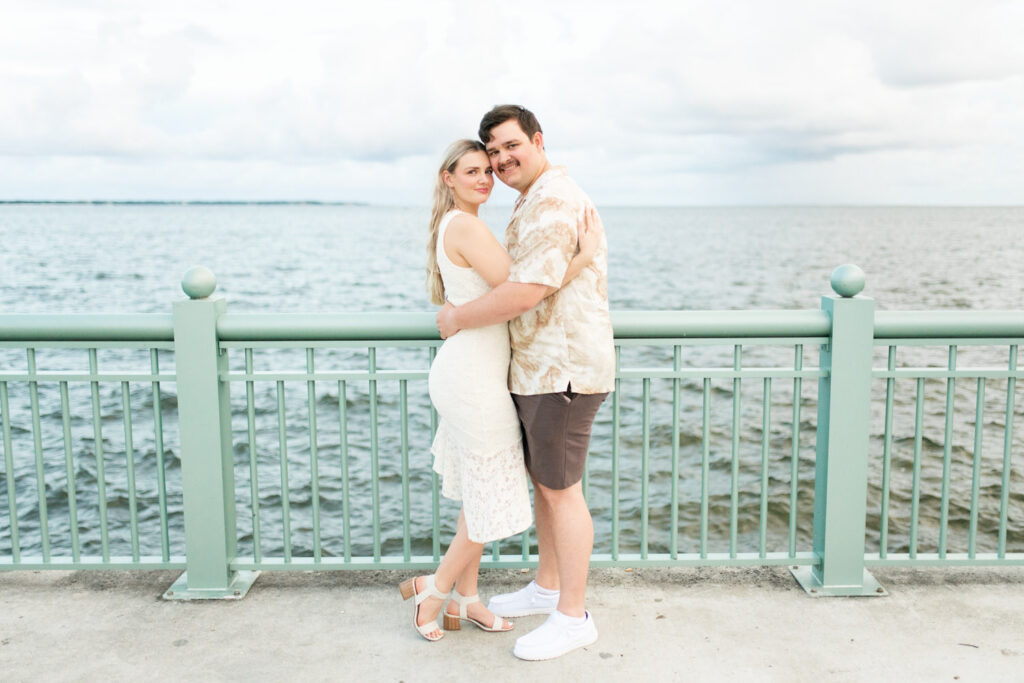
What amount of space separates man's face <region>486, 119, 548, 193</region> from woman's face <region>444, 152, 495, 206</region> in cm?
4

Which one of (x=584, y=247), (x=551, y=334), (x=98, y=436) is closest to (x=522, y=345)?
(x=551, y=334)

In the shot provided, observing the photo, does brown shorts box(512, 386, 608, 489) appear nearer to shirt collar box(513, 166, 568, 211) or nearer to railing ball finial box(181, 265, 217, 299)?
shirt collar box(513, 166, 568, 211)

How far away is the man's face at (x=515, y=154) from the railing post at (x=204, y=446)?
1281 millimetres

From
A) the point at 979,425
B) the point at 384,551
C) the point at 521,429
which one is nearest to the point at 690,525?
the point at 384,551

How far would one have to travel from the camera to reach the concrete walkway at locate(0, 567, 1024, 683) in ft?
9.95

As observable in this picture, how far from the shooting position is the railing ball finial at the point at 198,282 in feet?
11.3

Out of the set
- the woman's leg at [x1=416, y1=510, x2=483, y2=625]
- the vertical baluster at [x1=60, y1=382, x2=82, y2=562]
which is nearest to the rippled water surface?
the vertical baluster at [x1=60, y1=382, x2=82, y2=562]

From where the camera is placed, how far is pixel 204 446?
3.56m

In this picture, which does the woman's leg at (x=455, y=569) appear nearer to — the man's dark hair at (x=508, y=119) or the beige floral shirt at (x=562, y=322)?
the beige floral shirt at (x=562, y=322)

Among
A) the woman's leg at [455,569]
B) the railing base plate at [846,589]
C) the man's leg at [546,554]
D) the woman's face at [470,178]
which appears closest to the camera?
the woman's face at [470,178]

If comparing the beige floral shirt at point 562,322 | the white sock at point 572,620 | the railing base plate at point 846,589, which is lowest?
the railing base plate at point 846,589

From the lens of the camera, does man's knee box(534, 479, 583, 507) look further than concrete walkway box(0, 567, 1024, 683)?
Yes

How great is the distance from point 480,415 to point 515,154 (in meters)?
0.88

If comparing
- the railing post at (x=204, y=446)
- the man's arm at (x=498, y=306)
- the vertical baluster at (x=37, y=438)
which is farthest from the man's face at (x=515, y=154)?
the vertical baluster at (x=37, y=438)
